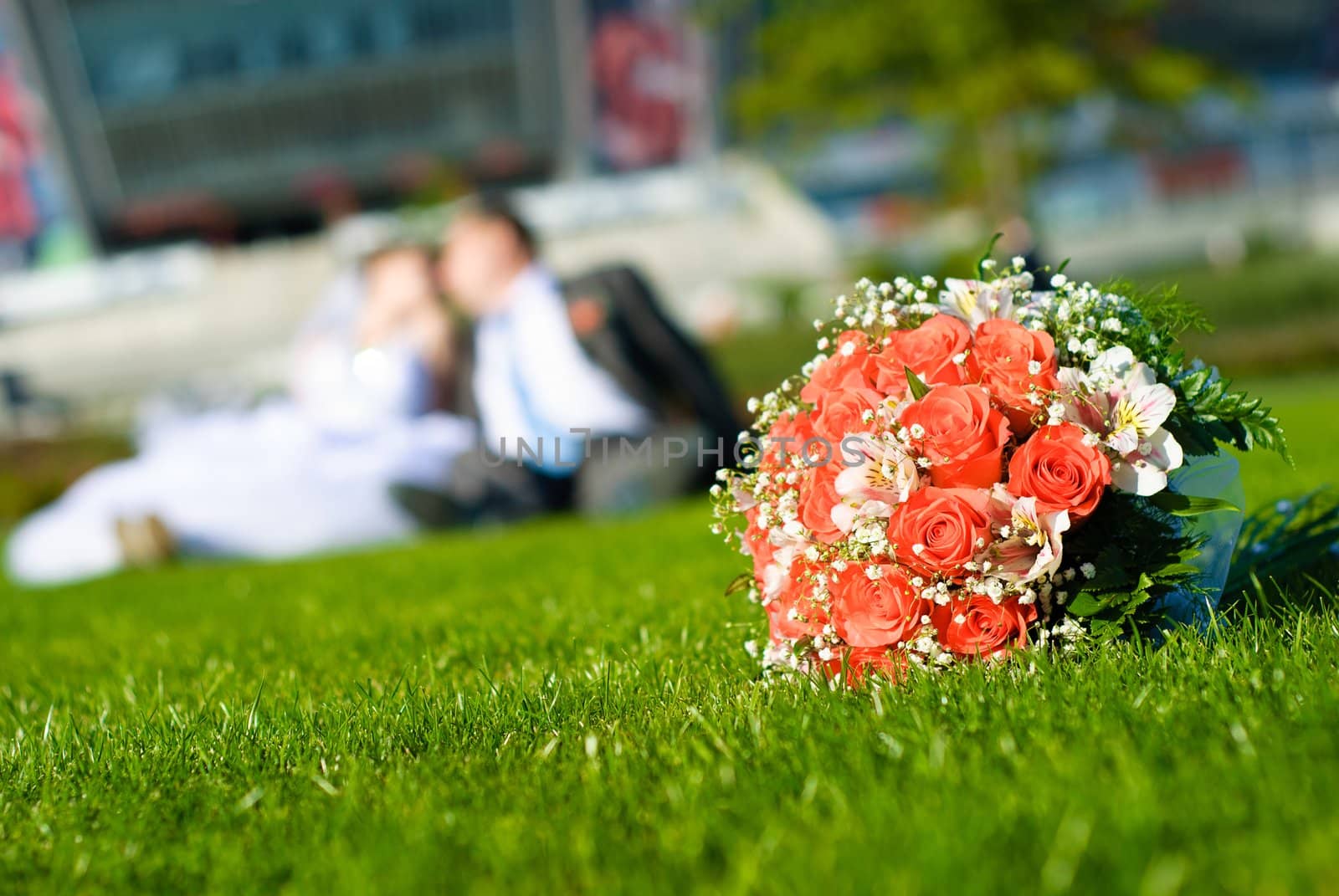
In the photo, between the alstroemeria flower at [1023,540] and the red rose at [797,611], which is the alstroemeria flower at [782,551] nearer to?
the red rose at [797,611]

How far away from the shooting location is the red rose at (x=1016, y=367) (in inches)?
91.0

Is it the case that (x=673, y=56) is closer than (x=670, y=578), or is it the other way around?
(x=670, y=578)

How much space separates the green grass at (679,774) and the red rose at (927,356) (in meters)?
0.64

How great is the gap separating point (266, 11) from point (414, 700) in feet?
188

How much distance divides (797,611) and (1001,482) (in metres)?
0.53

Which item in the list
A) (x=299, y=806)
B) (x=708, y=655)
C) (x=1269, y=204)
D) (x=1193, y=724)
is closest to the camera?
(x=1193, y=724)

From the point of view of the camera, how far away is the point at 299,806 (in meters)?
2.05

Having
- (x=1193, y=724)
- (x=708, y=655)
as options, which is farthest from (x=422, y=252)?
(x=1193, y=724)

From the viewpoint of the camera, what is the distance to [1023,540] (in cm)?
227

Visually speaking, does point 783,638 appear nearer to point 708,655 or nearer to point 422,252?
point 708,655

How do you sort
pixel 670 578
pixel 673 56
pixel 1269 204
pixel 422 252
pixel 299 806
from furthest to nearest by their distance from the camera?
1. pixel 673 56
2. pixel 1269 204
3. pixel 422 252
4. pixel 670 578
5. pixel 299 806

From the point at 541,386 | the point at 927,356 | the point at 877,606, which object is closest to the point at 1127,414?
the point at 927,356

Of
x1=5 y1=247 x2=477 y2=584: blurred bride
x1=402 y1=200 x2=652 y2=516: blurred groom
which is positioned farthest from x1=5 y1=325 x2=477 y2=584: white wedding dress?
x1=402 y1=200 x2=652 y2=516: blurred groom

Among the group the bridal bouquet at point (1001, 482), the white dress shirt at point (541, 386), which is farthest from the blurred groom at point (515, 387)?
the bridal bouquet at point (1001, 482)
